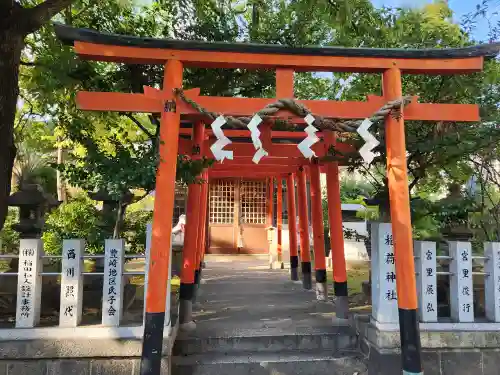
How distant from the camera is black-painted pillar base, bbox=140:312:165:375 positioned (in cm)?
387

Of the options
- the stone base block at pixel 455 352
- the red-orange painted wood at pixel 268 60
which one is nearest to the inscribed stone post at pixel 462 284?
the stone base block at pixel 455 352

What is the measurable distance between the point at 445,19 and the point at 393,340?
5499 millimetres

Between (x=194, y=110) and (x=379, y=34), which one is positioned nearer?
(x=194, y=110)

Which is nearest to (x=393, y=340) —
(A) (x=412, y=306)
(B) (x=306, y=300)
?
(A) (x=412, y=306)

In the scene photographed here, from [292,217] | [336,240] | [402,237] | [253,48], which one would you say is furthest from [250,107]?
[292,217]

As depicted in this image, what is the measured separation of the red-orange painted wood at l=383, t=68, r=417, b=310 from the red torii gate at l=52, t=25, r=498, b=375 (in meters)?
0.01

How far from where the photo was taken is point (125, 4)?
620 centimetres

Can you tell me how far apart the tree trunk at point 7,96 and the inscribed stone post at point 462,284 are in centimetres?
574

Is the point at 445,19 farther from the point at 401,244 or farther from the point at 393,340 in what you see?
the point at 393,340

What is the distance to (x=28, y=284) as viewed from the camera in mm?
4430

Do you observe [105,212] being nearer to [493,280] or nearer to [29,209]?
[29,209]

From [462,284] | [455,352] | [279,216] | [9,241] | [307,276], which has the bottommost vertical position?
[455,352]

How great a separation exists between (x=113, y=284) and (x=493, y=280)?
499 cm

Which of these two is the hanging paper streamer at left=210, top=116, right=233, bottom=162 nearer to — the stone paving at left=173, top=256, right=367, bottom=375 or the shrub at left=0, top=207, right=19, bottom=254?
the stone paving at left=173, top=256, right=367, bottom=375
